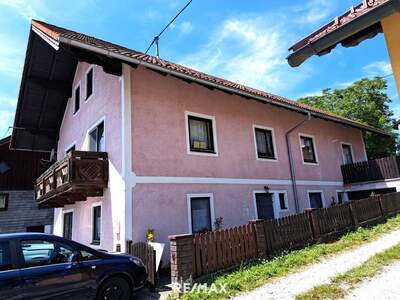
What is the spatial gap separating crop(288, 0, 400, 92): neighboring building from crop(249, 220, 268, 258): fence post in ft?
16.8

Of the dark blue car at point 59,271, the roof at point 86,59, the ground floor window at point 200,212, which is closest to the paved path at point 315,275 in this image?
the dark blue car at point 59,271

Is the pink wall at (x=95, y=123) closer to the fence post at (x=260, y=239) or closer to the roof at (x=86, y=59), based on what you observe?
the roof at (x=86, y=59)

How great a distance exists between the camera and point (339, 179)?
649 inches

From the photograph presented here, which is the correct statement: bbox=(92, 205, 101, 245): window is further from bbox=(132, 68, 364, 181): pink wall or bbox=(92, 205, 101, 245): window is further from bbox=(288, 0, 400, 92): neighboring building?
bbox=(288, 0, 400, 92): neighboring building

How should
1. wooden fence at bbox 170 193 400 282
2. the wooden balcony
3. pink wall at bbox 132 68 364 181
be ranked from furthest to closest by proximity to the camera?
pink wall at bbox 132 68 364 181 → the wooden balcony → wooden fence at bbox 170 193 400 282

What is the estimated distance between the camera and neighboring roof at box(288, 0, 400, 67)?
11.4ft

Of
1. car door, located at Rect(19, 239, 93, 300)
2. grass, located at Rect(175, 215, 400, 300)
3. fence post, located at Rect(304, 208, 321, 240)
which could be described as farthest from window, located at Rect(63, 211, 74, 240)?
fence post, located at Rect(304, 208, 321, 240)

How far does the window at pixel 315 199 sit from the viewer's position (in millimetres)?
14344

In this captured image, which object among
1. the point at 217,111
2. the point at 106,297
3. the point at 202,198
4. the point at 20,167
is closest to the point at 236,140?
the point at 217,111

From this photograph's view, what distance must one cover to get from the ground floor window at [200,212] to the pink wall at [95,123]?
246 centimetres

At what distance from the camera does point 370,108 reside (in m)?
27.1

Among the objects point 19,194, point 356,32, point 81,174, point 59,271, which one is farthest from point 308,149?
point 19,194

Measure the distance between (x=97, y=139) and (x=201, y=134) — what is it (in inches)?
153

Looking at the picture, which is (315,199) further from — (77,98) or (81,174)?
(77,98)
